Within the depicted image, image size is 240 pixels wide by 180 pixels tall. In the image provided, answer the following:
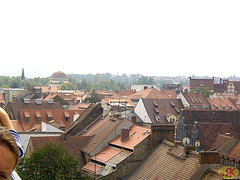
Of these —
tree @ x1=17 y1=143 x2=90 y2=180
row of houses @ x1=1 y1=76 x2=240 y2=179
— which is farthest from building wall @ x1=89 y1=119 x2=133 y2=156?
tree @ x1=17 y1=143 x2=90 y2=180

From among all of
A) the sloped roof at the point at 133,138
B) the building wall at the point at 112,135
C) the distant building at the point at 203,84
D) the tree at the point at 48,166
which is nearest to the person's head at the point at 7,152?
the tree at the point at 48,166

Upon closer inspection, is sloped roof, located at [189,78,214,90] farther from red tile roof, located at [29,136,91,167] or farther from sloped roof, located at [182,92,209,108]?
red tile roof, located at [29,136,91,167]

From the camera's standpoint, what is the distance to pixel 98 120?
2105 inches

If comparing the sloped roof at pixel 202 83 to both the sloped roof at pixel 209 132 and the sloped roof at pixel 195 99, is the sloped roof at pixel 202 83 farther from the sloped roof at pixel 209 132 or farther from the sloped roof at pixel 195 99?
the sloped roof at pixel 209 132

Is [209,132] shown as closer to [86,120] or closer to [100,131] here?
[100,131]

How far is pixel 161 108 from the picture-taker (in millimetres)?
74062

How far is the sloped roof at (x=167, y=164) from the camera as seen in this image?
27.3 m

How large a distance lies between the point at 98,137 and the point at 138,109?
30.2 m

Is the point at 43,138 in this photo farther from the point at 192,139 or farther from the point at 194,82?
the point at 194,82

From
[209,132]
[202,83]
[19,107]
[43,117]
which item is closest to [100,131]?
[209,132]

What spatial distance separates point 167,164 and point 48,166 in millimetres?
7726

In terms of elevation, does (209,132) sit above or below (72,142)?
above

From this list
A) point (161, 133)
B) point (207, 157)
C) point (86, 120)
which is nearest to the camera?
point (207, 157)

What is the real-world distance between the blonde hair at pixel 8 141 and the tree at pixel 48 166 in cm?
2765
